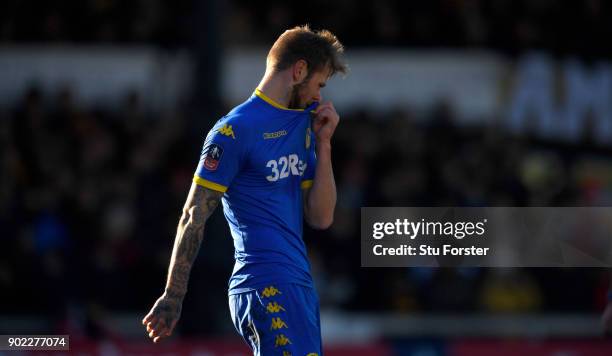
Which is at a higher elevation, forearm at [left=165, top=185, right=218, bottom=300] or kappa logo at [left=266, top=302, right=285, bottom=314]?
forearm at [left=165, top=185, right=218, bottom=300]

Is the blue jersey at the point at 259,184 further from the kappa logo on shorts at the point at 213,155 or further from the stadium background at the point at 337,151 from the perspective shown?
the stadium background at the point at 337,151

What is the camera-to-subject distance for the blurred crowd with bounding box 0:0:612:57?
14.6m

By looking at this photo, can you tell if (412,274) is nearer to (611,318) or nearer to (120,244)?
(120,244)

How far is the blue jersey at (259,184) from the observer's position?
200 inches

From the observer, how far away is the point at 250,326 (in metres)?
5.20

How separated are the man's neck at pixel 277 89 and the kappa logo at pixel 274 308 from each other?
901mm

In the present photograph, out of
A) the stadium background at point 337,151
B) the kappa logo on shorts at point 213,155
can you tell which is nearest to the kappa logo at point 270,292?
the kappa logo on shorts at point 213,155

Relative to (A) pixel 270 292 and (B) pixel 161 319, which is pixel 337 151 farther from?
(B) pixel 161 319

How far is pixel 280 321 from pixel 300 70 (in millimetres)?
1122

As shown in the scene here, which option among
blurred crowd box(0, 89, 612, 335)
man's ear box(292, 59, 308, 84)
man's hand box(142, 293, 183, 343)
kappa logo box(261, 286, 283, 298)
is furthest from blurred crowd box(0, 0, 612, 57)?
man's hand box(142, 293, 183, 343)

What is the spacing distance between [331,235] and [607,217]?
11.6ft

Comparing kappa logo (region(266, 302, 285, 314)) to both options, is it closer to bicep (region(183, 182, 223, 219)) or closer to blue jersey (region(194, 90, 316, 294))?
blue jersey (region(194, 90, 316, 294))

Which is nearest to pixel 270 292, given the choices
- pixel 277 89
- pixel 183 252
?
pixel 183 252

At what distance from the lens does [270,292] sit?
5141mm
